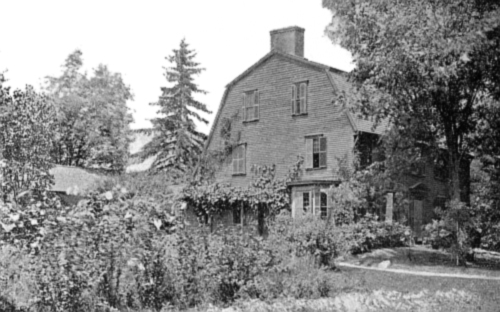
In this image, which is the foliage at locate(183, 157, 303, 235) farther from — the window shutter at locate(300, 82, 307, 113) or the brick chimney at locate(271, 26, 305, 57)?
the brick chimney at locate(271, 26, 305, 57)

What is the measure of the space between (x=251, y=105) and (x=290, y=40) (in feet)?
12.6

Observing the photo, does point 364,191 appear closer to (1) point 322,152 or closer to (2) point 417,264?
(2) point 417,264

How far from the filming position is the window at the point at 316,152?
33562 millimetres

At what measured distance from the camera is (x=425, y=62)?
861 inches

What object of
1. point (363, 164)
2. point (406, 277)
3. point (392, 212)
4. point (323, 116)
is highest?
point (323, 116)

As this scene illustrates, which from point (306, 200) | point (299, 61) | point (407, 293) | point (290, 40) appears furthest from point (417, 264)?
point (290, 40)

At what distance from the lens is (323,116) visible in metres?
33.8

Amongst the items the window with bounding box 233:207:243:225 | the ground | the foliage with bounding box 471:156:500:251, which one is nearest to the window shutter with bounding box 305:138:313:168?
the window with bounding box 233:207:243:225

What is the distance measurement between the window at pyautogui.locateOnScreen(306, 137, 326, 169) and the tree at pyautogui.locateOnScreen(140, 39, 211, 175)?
49.1 feet

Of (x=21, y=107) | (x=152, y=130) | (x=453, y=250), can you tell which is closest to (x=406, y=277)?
(x=453, y=250)

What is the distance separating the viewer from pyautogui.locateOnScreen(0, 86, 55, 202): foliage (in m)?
19.1

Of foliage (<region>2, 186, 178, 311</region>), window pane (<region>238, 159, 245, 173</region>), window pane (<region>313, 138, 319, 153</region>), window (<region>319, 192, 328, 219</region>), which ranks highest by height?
window pane (<region>313, 138, 319, 153</region>)

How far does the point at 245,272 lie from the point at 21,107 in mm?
14919

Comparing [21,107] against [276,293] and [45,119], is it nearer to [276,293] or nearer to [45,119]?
[45,119]
